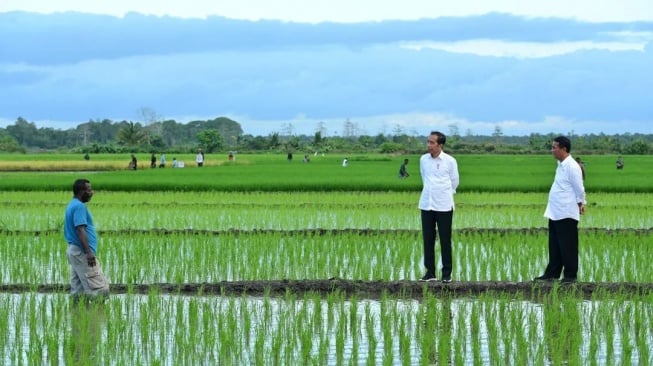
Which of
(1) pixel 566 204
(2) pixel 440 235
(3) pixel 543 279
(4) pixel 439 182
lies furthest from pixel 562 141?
(2) pixel 440 235

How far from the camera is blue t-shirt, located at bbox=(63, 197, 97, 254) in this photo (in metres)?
8.06

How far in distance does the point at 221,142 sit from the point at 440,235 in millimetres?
91063

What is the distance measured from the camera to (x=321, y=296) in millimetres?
8703

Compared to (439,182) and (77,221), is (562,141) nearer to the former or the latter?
(439,182)

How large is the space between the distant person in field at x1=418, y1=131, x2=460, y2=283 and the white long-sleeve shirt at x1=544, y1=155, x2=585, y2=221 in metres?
0.89

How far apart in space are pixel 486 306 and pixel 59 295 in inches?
127

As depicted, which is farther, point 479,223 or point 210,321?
point 479,223

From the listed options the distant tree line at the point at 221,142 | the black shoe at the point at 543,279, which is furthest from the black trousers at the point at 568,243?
the distant tree line at the point at 221,142

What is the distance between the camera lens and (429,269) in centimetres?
948

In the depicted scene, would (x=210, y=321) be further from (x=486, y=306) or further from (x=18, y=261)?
(x=18, y=261)

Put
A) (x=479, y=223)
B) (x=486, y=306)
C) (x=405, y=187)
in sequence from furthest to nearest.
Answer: (x=405, y=187), (x=479, y=223), (x=486, y=306)

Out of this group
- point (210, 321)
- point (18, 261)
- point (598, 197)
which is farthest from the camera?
point (598, 197)

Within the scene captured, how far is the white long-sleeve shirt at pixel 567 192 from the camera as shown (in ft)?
30.4

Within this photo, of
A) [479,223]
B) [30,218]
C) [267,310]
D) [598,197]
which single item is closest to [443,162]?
[267,310]
